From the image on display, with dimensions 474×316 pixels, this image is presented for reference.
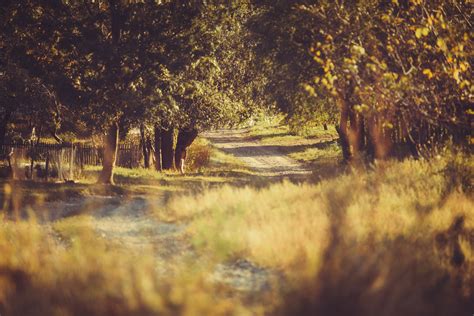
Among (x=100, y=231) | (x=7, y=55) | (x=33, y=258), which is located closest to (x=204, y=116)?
(x=7, y=55)

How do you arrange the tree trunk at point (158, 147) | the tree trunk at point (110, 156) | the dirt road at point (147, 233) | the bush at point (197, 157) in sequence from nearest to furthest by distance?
the dirt road at point (147, 233), the tree trunk at point (110, 156), the tree trunk at point (158, 147), the bush at point (197, 157)

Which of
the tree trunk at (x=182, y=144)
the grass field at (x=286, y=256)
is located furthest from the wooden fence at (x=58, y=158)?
the grass field at (x=286, y=256)

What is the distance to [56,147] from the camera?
1086 inches

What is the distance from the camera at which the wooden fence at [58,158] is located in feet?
71.1

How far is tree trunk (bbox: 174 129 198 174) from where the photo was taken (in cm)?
3059

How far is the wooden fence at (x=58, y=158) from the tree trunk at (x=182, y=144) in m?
2.30

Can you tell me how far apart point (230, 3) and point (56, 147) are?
44.4ft

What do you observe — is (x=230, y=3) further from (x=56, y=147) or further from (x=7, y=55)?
(x=56, y=147)

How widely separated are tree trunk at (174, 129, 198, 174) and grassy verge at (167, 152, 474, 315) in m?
18.0

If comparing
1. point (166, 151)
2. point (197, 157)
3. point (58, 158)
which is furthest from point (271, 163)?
point (58, 158)

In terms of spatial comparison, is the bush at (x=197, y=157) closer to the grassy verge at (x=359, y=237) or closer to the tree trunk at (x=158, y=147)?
the tree trunk at (x=158, y=147)

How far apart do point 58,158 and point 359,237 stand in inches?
652

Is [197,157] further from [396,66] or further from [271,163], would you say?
[396,66]

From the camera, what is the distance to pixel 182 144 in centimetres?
3119
